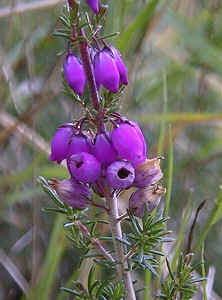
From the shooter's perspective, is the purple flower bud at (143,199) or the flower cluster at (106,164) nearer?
the flower cluster at (106,164)

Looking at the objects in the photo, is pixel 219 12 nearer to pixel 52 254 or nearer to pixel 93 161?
pixel 52 254

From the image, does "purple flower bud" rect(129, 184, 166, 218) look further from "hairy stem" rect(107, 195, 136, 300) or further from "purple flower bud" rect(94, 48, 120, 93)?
"purple flower bud" rect(94, 48, 120, 93)

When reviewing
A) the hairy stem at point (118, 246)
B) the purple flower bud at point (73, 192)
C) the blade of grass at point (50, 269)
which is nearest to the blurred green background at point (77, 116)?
the blade of grass at point (50, 269)

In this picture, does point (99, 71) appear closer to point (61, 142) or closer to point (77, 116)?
point (61, 142)

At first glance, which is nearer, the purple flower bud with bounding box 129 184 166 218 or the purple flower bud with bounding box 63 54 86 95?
the purple flower bud with bounding box 63 54 86 95

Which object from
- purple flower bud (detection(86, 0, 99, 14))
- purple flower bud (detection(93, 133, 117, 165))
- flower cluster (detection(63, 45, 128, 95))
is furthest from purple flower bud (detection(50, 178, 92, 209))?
purple flower bud (detection(86, 0, 99, 14))

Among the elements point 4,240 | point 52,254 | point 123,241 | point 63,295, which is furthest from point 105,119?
point 4,240

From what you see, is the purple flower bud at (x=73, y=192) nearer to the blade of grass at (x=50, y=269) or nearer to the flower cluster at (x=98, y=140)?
the flower cluster at (x=98, y=140)
